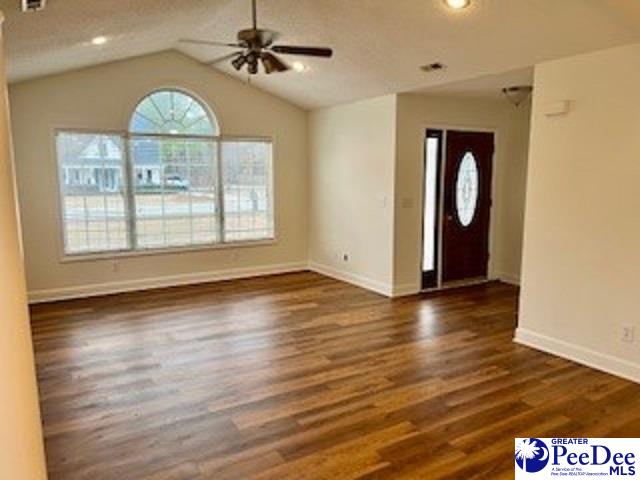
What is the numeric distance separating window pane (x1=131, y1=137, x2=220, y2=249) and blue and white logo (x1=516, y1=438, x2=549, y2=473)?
5.05 m

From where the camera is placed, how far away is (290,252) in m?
7.48

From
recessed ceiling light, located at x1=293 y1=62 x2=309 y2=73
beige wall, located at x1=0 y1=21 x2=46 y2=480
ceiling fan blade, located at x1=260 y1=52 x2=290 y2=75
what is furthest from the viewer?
recessed ceiling light, located at x1=293 y1=62 x2=309 y2=73

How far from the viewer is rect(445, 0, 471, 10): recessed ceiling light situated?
340 cm

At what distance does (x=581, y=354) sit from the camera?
12.8 feet

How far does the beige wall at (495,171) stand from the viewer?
5.77 m

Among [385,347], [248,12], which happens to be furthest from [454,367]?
[248,12]

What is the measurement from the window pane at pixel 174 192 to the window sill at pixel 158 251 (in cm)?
8

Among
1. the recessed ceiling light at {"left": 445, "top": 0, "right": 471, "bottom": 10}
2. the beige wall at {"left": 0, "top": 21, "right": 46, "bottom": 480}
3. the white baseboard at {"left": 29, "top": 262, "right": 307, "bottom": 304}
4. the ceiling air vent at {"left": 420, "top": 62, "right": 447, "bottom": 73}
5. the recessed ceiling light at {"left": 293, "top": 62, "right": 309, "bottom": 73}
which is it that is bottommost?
the white baseboard at {"left": 29, "top": 262, "right": 307, "bottom": 304}

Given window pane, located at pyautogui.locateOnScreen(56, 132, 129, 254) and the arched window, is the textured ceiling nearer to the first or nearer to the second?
the arched window

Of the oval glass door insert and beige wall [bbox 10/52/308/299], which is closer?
beige wall [bbox 10/52/308/299]

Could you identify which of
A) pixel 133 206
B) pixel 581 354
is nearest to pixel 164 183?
pixel 133 206

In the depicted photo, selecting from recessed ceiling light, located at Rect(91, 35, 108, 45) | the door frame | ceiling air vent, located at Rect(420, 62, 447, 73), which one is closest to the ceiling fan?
ceiling air vent, located at Rect(420, 62, 447, 73)

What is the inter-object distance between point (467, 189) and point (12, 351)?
586 cm

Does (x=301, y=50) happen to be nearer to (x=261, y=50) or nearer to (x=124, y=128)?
(x=261, y=50)
